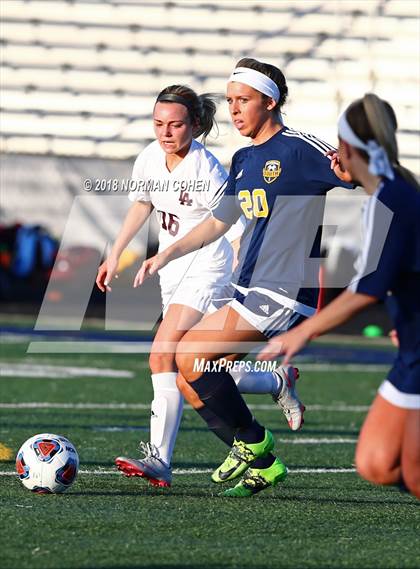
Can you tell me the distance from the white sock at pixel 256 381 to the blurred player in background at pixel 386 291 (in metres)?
2.40

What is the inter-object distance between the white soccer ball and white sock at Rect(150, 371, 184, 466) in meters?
0.50

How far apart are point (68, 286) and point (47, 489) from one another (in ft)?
49.9

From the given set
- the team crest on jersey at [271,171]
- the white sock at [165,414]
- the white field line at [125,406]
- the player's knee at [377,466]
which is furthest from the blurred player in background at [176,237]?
the white field line at [125,406]

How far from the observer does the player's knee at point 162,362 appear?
257 inches

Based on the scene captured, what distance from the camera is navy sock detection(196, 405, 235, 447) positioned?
20.5 feet

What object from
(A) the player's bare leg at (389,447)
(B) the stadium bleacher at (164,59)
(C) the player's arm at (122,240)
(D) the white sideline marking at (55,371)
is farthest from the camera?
(B) the stadium bleacher at (164,59)

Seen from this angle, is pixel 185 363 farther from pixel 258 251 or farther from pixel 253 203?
pixel 253 203

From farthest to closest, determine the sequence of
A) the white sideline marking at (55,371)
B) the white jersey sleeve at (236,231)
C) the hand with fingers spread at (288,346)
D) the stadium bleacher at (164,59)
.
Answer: the stadium bleacher at (164,59)
the white sideline marking at (55,371)
the white jersey sleeve at (236,231)
the hand with fingers spread at (288,346)

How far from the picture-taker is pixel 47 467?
6.02 meters

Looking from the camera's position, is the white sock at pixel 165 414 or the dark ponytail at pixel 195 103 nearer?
the white sock at pixel 165 414

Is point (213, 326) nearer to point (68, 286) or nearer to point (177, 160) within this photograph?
point (177, 160)

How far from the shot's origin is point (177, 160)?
682 cm

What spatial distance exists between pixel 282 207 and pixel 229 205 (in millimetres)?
282

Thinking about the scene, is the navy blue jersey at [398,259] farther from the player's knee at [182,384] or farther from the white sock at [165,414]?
the white sock at [165,414]
